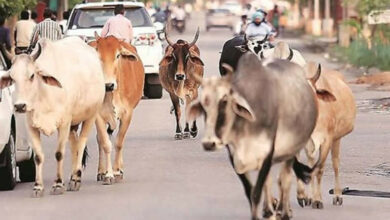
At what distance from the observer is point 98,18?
1209 inches

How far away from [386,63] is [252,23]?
1221 centimetres

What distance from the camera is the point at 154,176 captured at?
17.4m

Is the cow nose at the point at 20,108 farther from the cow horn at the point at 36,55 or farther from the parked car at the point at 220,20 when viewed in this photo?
the parked car at the point at 220,20

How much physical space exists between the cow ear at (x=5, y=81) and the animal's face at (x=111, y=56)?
7.00 feet

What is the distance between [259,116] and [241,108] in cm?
46

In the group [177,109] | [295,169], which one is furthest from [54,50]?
[177,109]

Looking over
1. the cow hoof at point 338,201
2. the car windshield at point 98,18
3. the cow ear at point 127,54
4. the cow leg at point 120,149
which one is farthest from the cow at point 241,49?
the car windshield at point 98,18

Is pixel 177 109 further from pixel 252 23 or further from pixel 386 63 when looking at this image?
pixel 386 63

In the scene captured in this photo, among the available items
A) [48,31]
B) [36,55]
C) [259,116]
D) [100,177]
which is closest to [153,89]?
[48,31]

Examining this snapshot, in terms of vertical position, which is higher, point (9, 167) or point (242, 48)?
point (242, 48)

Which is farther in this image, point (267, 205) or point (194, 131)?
point (194, 131)

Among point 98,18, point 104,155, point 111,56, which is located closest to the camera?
point 104,155

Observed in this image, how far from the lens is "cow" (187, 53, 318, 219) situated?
11480 mm

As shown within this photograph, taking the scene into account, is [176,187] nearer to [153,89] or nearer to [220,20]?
[153,89]
